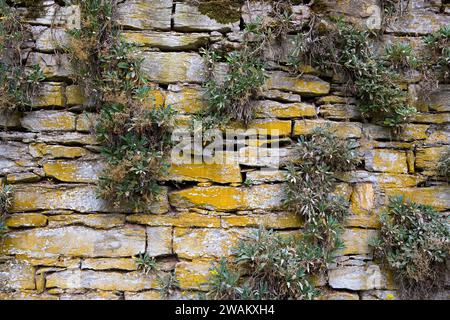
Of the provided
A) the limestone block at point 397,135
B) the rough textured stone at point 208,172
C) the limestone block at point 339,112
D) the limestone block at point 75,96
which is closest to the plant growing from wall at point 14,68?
the limestone block at point 75,96

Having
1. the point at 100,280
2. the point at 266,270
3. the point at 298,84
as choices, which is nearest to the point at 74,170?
the point at 100,280

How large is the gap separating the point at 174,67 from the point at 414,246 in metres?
2.79

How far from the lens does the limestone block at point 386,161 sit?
403 cm

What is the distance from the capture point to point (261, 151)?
394cm

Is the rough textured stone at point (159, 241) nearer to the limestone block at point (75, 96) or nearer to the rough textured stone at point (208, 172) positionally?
the rough textured stone at point (208, 172)

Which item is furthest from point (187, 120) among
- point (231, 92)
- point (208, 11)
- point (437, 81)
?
point (437, 81)

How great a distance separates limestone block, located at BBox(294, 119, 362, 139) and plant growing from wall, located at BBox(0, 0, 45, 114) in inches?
98.9

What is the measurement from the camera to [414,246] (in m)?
3.69

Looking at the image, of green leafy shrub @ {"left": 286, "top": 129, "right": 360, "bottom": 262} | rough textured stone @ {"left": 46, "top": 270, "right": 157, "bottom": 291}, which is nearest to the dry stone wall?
rough textured stone @ {"left": 46, "top": 270, "right": 157, "bottom": 291}

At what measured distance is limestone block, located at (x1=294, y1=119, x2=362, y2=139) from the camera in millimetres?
4009

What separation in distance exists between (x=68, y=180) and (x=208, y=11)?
2.14 m

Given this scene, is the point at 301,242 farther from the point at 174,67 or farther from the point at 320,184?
the point at 174,67

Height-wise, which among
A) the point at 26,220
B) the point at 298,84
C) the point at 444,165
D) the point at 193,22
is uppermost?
the point at 193,22

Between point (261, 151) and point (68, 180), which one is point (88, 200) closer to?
point (68, 180)
